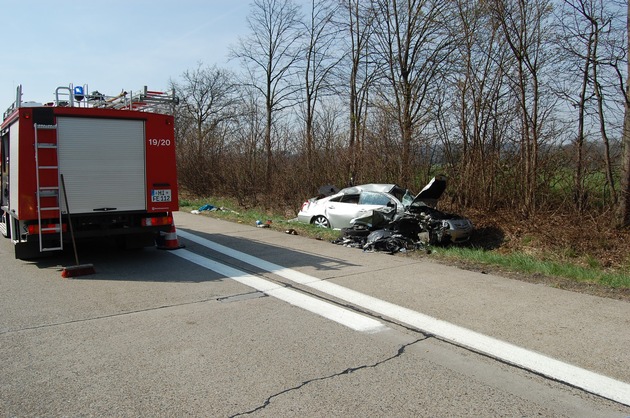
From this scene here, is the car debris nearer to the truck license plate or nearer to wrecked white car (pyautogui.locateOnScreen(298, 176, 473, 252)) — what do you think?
wrecked white car (pyautogui.locateOnScreen(298, 176, 473, 252))

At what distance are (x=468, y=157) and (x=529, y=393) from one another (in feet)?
37.6

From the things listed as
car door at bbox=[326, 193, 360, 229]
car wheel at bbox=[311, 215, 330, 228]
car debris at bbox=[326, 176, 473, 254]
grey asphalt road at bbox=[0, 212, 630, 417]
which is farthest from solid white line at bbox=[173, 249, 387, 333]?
car wheel at bbox=[311, 215, 330, 228]

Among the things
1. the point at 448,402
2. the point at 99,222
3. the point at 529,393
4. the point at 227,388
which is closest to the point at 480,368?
the point at 529,393

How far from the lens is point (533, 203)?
12602 mm

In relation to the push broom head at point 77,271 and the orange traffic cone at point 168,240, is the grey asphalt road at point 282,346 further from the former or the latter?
the orange traffic cone at point 168,240

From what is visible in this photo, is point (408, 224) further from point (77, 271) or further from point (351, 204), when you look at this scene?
point (77, 271)

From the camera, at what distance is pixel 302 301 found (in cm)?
637

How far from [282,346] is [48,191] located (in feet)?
18.7

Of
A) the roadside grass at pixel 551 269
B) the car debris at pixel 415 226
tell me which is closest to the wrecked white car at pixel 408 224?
the car debris at pixel 415 226

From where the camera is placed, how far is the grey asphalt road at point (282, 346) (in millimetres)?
3533

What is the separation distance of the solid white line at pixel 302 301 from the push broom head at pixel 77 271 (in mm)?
1894

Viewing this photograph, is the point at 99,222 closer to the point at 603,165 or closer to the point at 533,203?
the point at 533,203

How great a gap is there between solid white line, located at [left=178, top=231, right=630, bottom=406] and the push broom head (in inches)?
140

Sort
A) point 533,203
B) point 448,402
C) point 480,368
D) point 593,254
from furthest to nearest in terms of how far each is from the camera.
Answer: point 533,203
point 593,254
point 480,368
point 448,402
